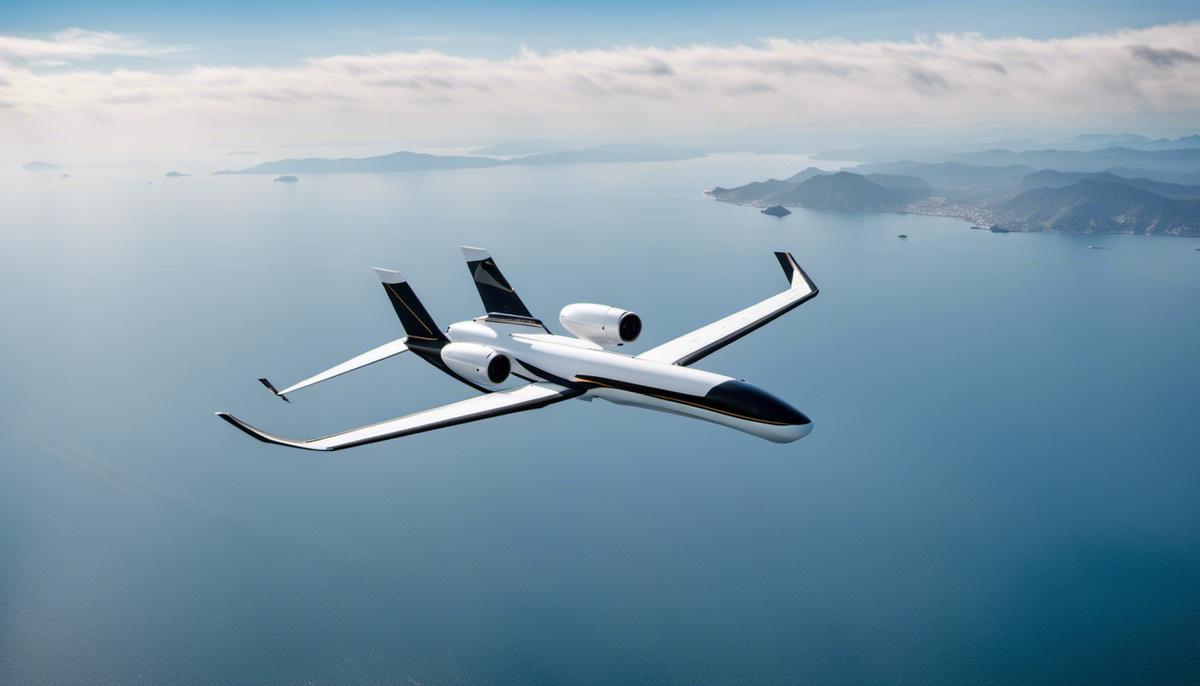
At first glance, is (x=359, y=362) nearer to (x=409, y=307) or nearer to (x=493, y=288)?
(x=409, y=307)

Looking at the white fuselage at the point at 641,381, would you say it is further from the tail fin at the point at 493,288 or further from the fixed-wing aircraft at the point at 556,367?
the tail fin at the point at 493,288

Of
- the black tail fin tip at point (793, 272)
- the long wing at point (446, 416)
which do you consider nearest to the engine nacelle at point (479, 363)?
the long wing at point (446, 416)

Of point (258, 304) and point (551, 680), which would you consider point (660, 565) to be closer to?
point (551, 680)

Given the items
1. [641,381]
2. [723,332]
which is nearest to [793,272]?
[723,332]

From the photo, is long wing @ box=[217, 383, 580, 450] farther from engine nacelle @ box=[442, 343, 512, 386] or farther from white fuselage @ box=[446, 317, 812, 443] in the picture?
white fuselage @ box=[446, 317, 812, 443]

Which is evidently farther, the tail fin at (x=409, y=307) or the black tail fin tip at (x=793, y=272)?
the black tail fin tip at (x=793, y=272)

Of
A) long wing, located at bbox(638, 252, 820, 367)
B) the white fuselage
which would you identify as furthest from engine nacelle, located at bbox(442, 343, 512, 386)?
long wing, located at bbox(638, 252, 820, 367)

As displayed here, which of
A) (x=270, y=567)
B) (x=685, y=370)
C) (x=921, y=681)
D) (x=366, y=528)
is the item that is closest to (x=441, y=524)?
(x=366, y=528)
